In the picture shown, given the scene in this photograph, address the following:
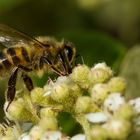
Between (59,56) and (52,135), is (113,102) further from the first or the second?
(59,56)

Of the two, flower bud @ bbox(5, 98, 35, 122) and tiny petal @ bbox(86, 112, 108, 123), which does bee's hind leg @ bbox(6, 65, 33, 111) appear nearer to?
flower bud @ bbox(5, 98, 35, 122)

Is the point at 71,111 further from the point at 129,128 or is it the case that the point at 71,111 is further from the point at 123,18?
the point at 123,18

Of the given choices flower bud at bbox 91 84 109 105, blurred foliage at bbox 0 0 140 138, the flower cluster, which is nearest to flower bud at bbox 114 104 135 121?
the flower cluster

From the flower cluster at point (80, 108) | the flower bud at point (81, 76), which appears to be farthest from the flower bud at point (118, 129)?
the flower bud at point (81, 76)

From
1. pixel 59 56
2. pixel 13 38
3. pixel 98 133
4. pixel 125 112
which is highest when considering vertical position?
pixel 13 38

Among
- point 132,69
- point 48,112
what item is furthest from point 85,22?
point 48,112

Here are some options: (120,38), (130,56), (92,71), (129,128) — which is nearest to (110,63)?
(130,56)
